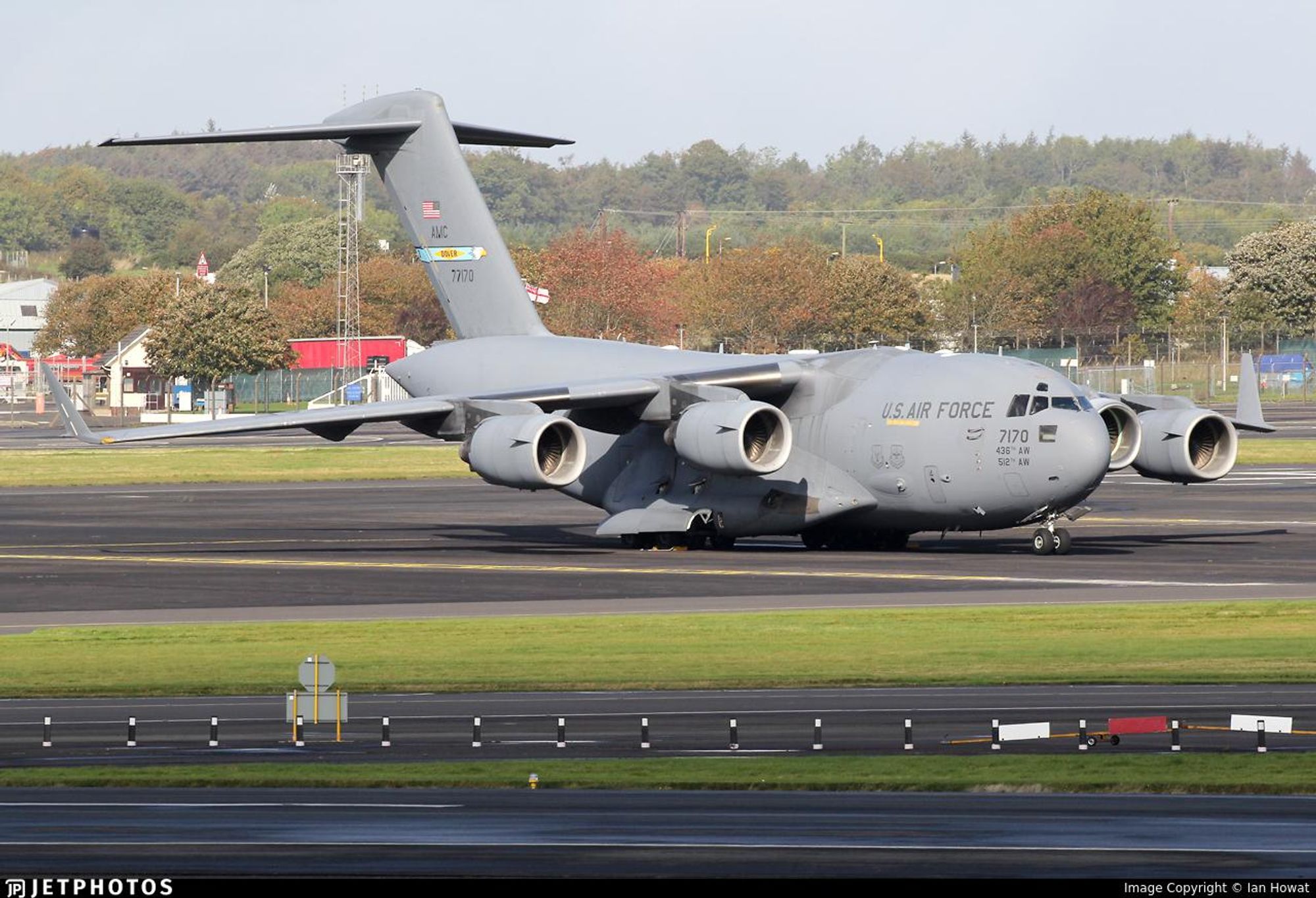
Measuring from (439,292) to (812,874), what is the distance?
32.9m

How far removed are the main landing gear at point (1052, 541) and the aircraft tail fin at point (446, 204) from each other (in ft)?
38.2

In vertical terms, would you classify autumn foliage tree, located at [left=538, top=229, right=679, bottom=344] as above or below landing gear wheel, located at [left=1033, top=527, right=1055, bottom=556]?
above

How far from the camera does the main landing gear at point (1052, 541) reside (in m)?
36.8

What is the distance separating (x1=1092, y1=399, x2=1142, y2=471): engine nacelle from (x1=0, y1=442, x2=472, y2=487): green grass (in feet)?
101

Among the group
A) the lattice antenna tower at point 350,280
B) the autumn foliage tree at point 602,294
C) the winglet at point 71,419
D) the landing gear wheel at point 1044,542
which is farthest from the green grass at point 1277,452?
the autumn foliage tree at point 602,294

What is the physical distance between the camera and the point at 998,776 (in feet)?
51.5

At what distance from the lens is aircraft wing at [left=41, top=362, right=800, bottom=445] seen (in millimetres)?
36719

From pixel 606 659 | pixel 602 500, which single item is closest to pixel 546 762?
pixel 606 659

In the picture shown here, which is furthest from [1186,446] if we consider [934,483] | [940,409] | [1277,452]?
[1277,452]

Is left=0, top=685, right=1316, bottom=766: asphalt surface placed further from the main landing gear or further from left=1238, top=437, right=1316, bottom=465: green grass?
left=1238, top=437, right=1316, bottom=465: green grass

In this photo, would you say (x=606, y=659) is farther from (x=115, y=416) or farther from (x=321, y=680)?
(x=115, y=416)

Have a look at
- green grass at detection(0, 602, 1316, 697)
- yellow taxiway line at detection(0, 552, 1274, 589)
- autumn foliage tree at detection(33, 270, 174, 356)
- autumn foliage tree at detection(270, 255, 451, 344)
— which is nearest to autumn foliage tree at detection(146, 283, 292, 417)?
autumn foliage tree at detection(33, 270, 174, 356)

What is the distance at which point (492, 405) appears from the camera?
37.7 m

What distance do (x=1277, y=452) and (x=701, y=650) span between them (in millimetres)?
47036
